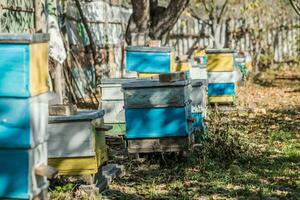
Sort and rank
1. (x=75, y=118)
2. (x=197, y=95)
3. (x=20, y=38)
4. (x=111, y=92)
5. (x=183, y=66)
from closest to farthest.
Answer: (x=20, y=38) < (x=75, y=118) < (x=111, y=92) < (x=197, y=95) < (x=183, y=66)

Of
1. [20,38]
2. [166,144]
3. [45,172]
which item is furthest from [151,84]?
[20,38]

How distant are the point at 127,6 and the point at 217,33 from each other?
156 inches

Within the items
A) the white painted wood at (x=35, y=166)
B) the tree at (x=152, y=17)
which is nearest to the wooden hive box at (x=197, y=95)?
the tree at (x=152, y=17)

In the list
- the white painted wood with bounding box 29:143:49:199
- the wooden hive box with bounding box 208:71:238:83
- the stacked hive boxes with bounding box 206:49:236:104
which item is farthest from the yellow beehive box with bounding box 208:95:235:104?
the white painted wood with bounding box 29:143:49:199

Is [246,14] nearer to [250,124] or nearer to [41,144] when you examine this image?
[250,124]

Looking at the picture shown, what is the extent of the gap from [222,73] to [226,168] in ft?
14.5

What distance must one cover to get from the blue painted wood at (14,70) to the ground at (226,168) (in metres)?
1.40

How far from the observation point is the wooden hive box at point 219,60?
10117mm

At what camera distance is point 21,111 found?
3738 millimetres

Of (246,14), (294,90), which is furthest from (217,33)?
(294,90)

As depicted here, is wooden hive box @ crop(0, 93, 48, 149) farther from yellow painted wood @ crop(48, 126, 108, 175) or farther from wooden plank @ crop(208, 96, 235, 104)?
wooden plank @ crop(208, 96, 235, 104)

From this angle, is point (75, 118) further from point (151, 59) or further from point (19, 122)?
point (151, 59)

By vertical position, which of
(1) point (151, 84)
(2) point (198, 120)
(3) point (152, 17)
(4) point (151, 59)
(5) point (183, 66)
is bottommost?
(2) point (198, 120)

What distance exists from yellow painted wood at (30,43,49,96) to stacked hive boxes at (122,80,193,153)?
192 cm
